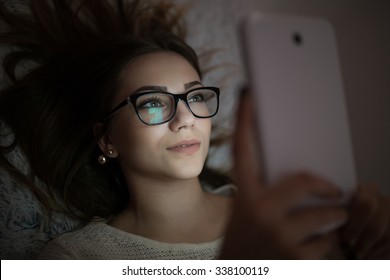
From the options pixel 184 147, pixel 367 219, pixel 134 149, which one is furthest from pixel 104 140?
pixel 367 219

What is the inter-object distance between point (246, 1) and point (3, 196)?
0.70 m

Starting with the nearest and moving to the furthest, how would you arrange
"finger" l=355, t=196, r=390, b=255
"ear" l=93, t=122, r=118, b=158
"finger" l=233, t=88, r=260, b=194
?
1. "finger" l=233, t=88, r=260, b=194
2. "finger" l=355, t=196, r=390, b=255
3. "ear" l=93, t=122, r=118, b=158

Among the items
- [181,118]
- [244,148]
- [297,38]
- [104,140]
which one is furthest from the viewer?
[104,140]

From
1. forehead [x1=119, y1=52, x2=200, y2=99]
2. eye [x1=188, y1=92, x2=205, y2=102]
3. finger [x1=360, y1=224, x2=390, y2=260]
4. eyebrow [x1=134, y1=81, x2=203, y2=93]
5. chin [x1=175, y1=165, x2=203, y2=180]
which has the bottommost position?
finger [x1=360, y1=224, x2=390, y2=260]

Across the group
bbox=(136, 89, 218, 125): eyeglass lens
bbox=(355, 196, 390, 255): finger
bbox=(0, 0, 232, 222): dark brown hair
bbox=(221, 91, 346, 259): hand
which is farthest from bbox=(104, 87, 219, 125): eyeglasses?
bbox=(355, 196, 390, 255): finger

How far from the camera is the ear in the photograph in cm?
85

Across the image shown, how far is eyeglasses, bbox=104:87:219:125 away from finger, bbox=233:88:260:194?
23 cm

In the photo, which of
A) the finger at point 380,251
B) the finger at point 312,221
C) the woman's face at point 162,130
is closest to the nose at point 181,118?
the woman's face at point 162,130

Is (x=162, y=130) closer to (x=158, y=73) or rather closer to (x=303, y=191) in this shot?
(x=158, y=73)

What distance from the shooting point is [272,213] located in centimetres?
54

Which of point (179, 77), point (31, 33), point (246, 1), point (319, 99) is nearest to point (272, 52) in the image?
point (319, 99)

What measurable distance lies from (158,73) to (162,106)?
0.07 metres

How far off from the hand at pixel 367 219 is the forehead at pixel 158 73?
1.19 ft

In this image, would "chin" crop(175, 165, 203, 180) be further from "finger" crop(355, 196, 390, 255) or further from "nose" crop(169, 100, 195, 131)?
"finger" crop(355, 196, 390, 255)
